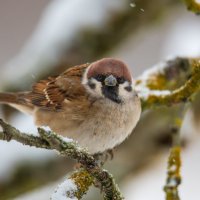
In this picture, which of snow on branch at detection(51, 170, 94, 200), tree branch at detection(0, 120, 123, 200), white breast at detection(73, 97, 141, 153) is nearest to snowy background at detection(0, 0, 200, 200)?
white breast at detection(73, 97, 141, 153)

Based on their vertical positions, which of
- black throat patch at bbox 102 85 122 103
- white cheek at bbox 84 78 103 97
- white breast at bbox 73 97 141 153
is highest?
white cheek at bbox 84 78 103 97

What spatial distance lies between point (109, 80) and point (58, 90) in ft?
1.45

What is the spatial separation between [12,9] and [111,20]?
2.31 metres

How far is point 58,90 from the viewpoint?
2.61 meters

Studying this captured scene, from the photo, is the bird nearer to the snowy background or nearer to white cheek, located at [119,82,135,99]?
white cheek, located at [119,82,135,99]

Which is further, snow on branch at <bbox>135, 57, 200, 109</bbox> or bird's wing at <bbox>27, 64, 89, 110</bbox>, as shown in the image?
bird's wing at <bbox>27, 64, 89, 110</bbox>

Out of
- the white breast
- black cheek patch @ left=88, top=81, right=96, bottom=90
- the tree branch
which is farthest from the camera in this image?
black cheek patch @ left=88, top=81, right=96, bottom=90

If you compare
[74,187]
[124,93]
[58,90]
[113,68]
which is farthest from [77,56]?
[74,187]

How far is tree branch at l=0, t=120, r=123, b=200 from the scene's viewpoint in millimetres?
1102

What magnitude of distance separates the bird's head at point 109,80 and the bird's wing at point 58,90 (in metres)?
0.06

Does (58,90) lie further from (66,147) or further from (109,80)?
(66,147)

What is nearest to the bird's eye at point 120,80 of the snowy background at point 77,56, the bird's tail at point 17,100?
the snowy background at point 77,56

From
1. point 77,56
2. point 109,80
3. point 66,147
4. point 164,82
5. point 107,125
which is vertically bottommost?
point 66,147

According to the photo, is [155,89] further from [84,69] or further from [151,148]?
[151,148]
